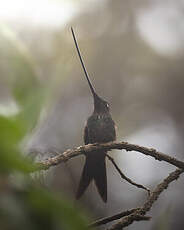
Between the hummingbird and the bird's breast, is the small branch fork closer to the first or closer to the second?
Result: the hummingbird

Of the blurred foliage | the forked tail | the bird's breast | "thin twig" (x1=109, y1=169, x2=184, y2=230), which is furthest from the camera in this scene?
the bird's breast

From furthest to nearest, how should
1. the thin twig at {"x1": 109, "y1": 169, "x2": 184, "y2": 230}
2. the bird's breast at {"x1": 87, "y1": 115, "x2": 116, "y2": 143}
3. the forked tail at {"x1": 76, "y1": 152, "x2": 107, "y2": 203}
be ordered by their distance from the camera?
the bird's breast at {"x1": 87, "y1": 115, "x2": 116, "y2": 143} → the forked tail at {"x1": 76, "y1": 152, "x2": 107, "y2": 203} → the thin twig at {"x1": 109, "y1": 169, "x2": 184, "y2": 230}

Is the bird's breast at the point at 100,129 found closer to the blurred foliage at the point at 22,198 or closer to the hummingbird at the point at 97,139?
the hummingbird at the point at 97,139

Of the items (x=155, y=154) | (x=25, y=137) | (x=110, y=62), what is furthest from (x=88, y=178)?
(x=110, y=62)

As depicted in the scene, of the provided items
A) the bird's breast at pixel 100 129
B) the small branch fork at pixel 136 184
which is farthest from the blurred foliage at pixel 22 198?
the bird's breast at pixel 100 129

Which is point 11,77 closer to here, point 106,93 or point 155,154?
point 155,154

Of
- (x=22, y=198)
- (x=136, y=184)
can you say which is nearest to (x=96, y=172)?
(x=136, y=184)

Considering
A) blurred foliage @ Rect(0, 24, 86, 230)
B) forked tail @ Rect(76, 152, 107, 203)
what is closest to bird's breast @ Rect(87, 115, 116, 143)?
forked tail @ Rect(76, 152, 107, 203)

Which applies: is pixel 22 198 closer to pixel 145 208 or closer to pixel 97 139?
pixel 145 208
